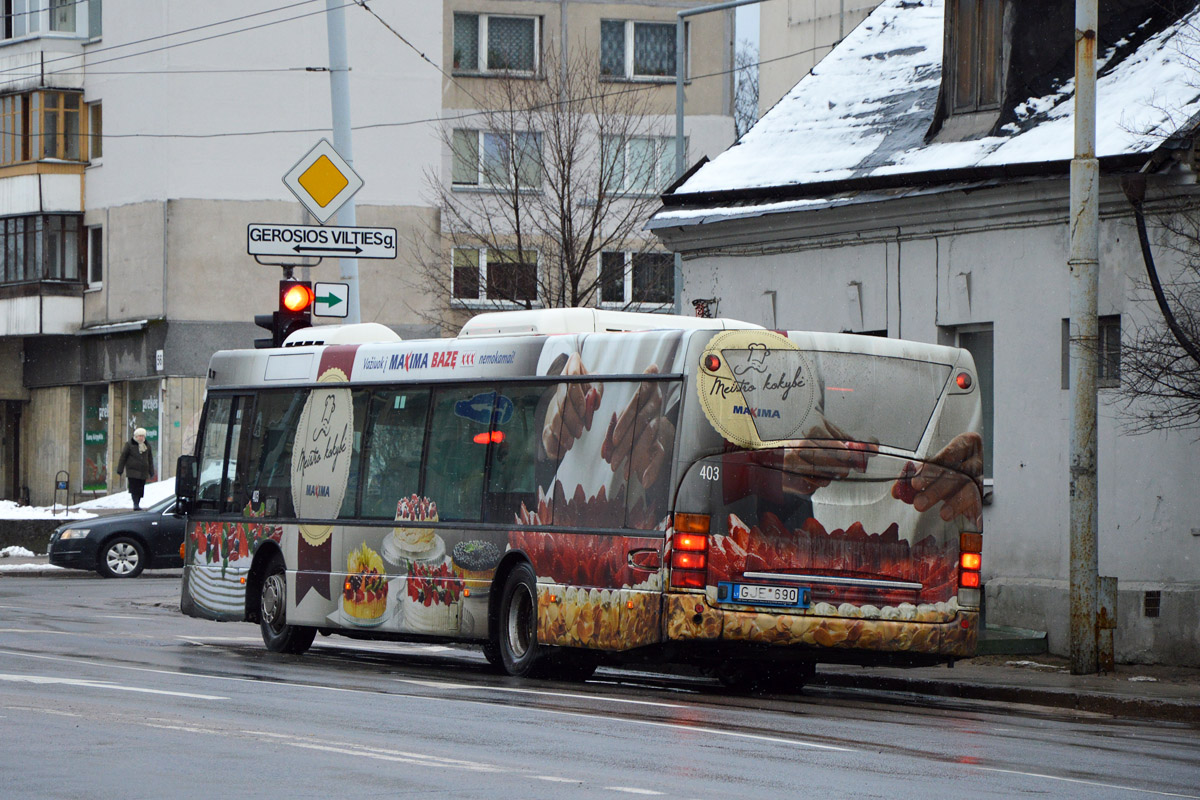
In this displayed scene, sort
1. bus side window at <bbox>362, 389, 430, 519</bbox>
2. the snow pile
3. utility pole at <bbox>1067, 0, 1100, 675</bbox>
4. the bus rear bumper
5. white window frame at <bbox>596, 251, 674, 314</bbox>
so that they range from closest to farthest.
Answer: the bus rear bumper < utility pole at <bbox>1067, 0, 1100, 675</bbox> < bus side window at <bbox>362, 389, 430, 519</bbox> < the snow pile < white window frame at <bbox>596, 251, 674, 314</bbox>

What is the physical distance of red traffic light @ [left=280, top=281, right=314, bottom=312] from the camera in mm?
19656

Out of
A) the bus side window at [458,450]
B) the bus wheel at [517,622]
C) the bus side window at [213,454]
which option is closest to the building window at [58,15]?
the bus side window at [213,454]

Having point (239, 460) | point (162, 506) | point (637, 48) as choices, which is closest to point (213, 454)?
point (239, 460)

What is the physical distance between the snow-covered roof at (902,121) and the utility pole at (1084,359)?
117 centimetres

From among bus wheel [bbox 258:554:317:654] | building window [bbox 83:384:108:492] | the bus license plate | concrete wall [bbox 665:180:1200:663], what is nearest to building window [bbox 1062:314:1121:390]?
concrete wall [bbox 665:180:1200:663]

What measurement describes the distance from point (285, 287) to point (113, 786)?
11561 millimetres

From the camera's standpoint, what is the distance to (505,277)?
141 ft

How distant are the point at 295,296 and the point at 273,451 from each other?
6.50 feet

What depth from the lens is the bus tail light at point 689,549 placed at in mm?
13812

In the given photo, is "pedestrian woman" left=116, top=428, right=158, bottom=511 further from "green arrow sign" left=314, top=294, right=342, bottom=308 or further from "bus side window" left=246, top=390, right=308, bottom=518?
"bus side window" left=246, top=390, right=308, bottom=518

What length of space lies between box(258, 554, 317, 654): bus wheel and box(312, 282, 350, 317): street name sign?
10.3ft

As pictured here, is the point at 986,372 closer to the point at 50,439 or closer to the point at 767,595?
the point at 767,595

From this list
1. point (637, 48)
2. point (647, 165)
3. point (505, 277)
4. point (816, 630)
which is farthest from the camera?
point (637, 48)

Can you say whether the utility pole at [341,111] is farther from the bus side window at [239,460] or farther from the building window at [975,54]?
the building window at [975,54]
